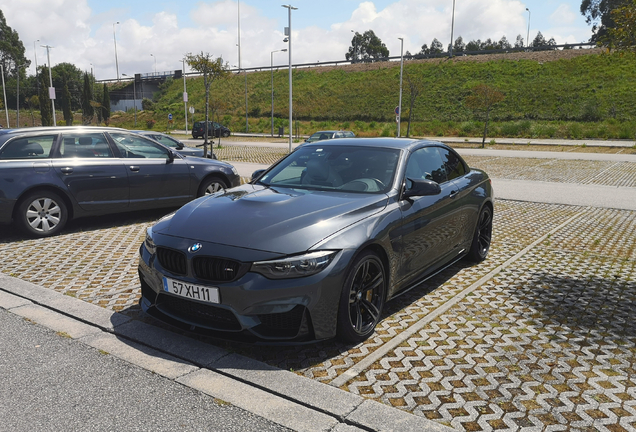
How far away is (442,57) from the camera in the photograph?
82.6 meters

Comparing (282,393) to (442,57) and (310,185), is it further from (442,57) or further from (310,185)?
(442,57)

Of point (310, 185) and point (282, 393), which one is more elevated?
point (310, 185)

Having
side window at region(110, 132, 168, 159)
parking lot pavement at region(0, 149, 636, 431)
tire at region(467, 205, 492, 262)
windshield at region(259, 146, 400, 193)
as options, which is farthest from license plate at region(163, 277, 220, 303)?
side window at region(110, 132, 168, 159)

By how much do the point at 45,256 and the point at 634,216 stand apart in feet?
33.0

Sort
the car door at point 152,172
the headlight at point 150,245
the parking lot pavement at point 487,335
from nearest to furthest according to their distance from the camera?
the parking lot pavement at point 487,335, the headlight at point 150,245, the car door at point 152,172

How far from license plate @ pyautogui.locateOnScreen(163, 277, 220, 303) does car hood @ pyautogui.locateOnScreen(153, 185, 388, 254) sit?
33cm

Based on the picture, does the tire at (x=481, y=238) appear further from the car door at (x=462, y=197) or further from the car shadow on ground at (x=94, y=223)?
the car shadow on ground at (x=94, y=223)

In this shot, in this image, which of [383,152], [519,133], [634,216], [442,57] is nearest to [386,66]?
[442,57]

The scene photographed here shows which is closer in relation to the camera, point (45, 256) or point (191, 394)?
point (191, 394)

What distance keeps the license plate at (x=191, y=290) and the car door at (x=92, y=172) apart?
4588 mm

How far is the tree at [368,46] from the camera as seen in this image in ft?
426

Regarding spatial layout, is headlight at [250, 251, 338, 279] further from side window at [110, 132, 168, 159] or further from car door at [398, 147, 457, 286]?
side window at [110, 132, 168, 159]

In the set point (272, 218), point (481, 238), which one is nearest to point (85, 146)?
point (272, 218)

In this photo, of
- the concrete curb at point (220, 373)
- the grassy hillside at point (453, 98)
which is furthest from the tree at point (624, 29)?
the grassy hillside at point (453, 98)
